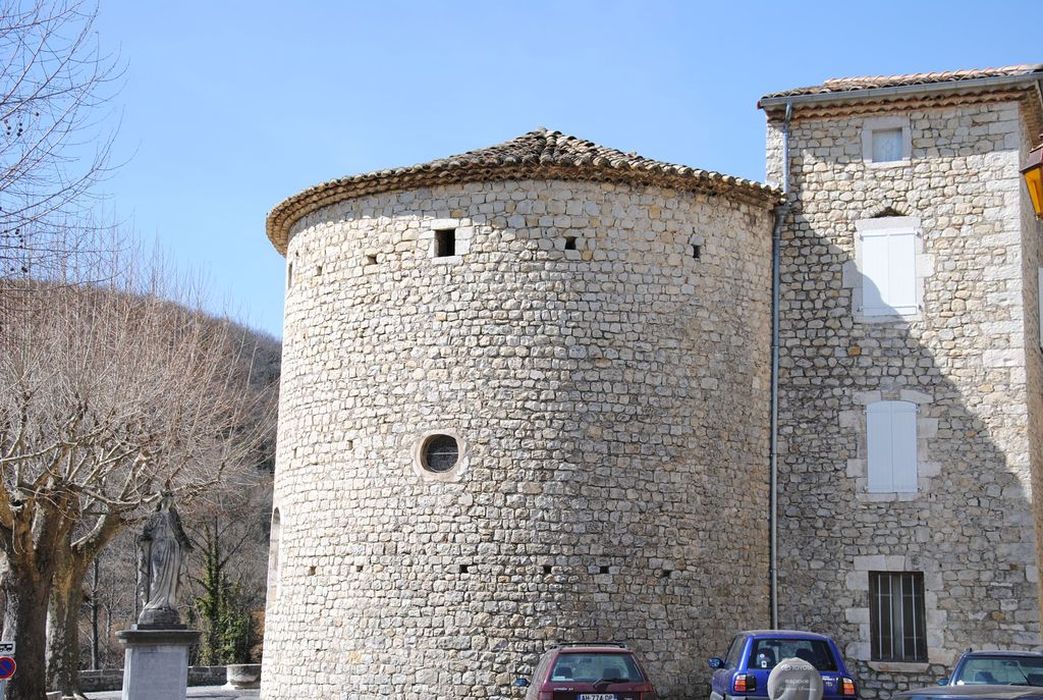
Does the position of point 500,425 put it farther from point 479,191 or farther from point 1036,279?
point 1036,279

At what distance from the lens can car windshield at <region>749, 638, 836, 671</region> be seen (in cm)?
1307

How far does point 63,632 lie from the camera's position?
20859 millimetres

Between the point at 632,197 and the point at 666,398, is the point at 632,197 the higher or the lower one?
the higher one

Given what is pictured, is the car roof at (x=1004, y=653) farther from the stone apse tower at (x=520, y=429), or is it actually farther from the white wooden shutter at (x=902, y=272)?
the white wooden shutter at (x=902, y=272)

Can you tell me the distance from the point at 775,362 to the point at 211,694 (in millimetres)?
13443

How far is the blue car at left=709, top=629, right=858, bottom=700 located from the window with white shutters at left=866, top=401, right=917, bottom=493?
4.92 metres

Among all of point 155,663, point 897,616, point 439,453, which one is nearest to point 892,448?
point 897,616

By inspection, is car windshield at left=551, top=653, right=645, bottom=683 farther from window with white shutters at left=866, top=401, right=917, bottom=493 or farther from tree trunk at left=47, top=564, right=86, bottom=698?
tree trunk at left=47, top=564, right=86, bottom=698

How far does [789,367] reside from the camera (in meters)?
18.3

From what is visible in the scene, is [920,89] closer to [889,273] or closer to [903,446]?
[889,273]

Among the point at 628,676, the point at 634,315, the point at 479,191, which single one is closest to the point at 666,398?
the point at 634,315

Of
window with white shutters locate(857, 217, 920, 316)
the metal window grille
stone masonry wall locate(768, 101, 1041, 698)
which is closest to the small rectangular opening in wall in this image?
stone masonry wall locate(768, 101, 1041, 698)

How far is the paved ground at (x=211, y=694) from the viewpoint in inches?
934

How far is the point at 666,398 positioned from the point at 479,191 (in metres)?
3.78
